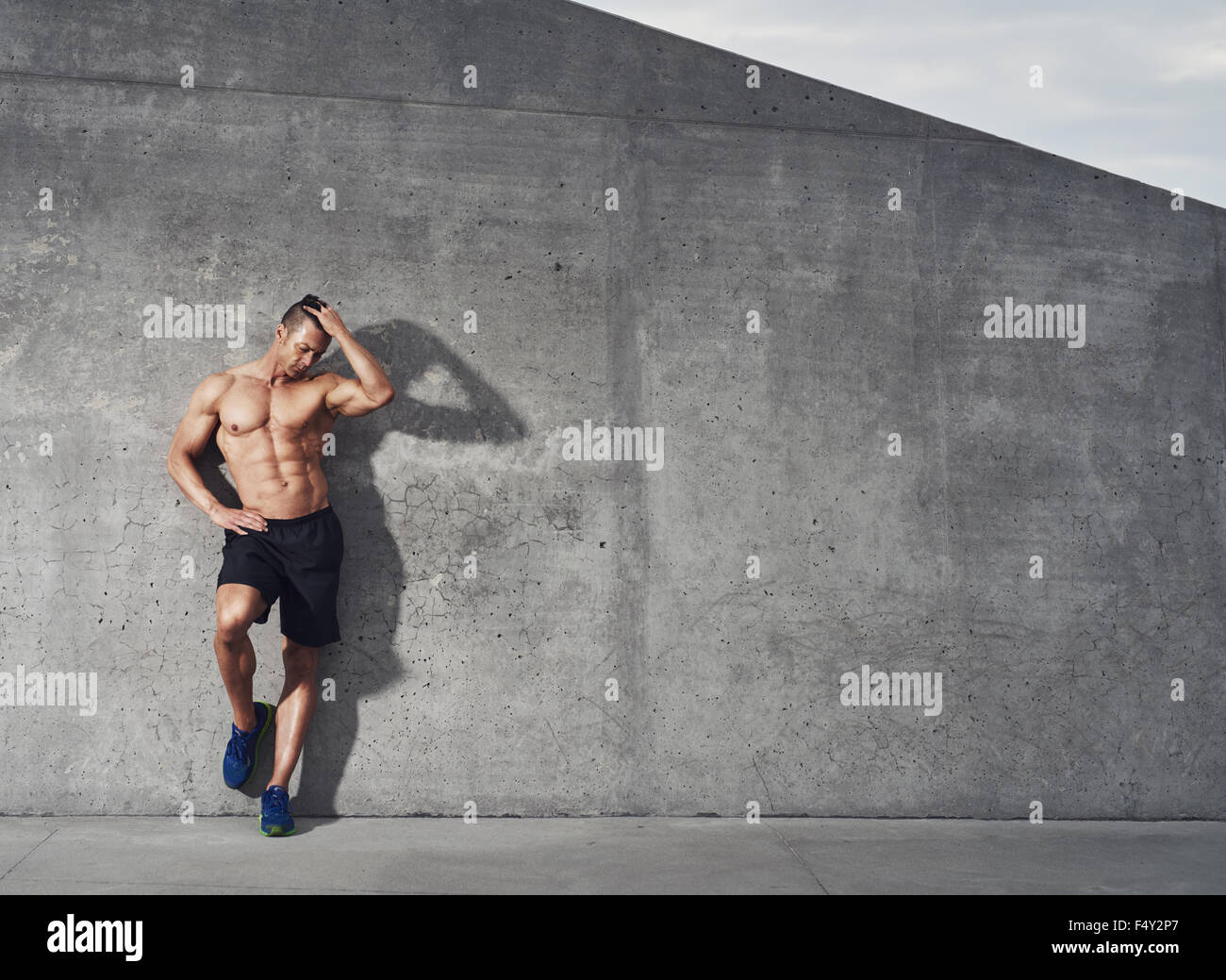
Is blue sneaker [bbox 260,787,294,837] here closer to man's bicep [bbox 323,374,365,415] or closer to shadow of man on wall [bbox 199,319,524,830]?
shadow of man on wall [bbox 199,319,524,830]

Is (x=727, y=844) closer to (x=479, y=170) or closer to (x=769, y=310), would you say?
(x=769, y=310)

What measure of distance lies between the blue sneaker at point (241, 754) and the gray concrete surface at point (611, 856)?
211mm

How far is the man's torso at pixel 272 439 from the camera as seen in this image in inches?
177

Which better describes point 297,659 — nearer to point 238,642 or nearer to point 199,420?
point 238,642

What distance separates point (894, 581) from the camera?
5.00 m

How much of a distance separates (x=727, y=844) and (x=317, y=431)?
2.55 meters

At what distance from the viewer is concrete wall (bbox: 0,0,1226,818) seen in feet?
15.5

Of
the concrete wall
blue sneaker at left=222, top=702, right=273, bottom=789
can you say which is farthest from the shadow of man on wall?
blue sneaker at left=222, top=702, right=273, bottom=789

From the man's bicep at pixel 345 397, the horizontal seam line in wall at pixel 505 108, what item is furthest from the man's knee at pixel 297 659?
the horizontal seam line in wall at pixel 505 108

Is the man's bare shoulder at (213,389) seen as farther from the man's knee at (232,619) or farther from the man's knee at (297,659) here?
the man's knee at (297,659)

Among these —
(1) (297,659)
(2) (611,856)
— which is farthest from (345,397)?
(2) (611,856)

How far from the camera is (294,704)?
4.57m

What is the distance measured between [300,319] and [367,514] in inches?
37.3

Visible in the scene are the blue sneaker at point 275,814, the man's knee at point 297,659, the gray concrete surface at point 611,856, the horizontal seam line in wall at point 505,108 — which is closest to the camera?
the gray concrete surface at point 611,856
